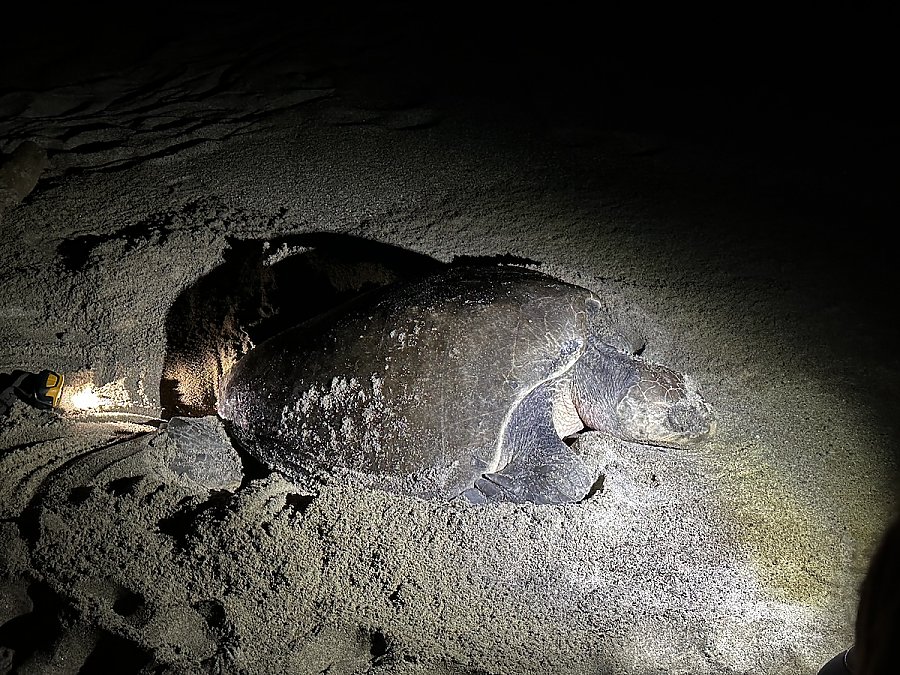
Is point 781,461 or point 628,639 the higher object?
point 628,639

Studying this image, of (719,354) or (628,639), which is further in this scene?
(719,354)

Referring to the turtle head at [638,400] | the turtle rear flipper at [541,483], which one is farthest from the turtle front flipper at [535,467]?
the turtle head at [638,400]

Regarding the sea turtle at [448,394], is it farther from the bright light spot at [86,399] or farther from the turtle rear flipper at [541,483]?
the bright light spot at [86,399]

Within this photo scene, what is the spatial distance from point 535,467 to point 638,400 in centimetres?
44

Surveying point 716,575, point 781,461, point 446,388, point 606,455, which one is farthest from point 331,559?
point 781,461

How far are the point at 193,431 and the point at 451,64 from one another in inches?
163

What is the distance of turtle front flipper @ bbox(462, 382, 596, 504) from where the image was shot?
1706 mm

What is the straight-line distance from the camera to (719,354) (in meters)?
2.29

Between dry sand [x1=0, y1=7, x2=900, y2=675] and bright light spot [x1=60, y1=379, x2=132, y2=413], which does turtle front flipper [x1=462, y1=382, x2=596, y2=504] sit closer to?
dry sand [x1=0, y1=7, x2=900, y2=675]

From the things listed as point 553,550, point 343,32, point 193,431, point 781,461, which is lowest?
point 781,461

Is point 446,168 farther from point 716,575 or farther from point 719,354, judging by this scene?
point 716,575

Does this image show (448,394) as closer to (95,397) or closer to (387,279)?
(387,279)

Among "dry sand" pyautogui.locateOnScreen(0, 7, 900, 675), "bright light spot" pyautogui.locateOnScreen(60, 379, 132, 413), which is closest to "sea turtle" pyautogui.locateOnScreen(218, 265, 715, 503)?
"dry sand" pyautogui.locateOnScreen(0, 7, 900, 675)

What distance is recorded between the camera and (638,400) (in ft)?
6.17
